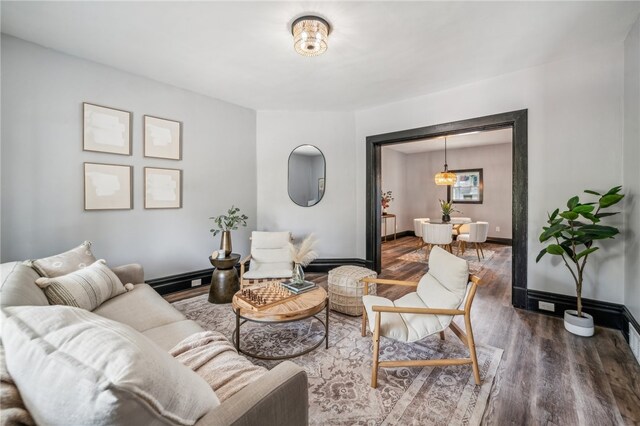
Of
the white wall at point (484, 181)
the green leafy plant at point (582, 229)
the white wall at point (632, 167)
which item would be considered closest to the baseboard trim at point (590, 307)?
the white wall at point (632, 167)

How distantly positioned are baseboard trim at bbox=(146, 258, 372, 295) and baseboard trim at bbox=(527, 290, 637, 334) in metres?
2.06

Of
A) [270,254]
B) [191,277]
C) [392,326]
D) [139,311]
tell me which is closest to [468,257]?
[270,254]

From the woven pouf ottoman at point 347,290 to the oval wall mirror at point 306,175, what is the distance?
1793 mm

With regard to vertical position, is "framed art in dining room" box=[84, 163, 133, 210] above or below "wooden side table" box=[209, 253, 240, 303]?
above

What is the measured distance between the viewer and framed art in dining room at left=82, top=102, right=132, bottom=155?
9.17ft

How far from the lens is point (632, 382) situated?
1.79m

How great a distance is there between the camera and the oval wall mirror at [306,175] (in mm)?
4422

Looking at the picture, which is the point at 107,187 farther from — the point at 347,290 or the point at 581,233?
the point at 581,233

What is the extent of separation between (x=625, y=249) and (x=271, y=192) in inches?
164

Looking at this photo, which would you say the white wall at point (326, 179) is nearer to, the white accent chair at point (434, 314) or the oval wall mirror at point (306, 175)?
the oval wall mirror at point (306, 175)

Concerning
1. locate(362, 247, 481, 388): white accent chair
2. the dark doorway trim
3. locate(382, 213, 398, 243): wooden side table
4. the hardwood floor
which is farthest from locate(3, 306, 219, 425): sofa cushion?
locate(382, 213, 398, 243): wooden side table

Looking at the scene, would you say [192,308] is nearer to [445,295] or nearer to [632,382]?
[445,295]

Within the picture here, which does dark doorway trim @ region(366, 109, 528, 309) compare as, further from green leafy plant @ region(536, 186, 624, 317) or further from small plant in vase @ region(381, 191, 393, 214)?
small plant in vase @ region(381, 191, 393, 214)

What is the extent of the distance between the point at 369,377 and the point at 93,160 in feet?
11.1
